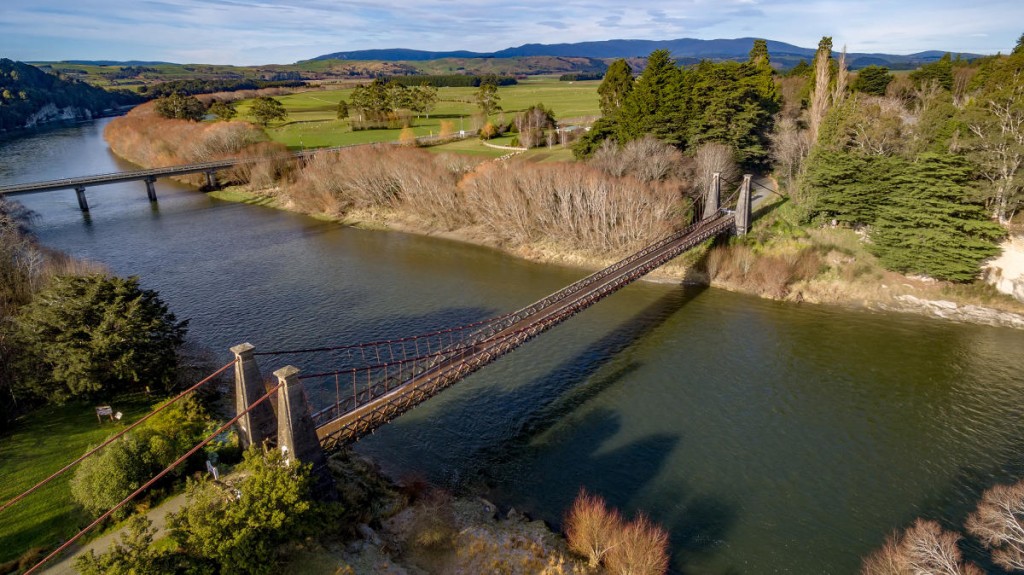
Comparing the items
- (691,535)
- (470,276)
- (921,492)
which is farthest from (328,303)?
(921,492)

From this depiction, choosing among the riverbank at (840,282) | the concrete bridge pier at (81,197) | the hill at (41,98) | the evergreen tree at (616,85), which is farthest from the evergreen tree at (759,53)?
the hill at (41,98)

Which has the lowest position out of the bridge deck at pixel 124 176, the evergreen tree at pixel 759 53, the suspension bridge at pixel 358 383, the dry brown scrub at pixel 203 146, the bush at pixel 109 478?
the bush at pixel 109 478

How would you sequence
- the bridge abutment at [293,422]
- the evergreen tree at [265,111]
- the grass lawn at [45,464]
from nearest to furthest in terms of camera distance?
the bridge abutment at [293,422] → the grass lawn at [45,464] → the evergreen tree at [265,111]

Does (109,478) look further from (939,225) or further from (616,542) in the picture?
(939,225)

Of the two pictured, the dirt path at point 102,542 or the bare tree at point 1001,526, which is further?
the dirt path at point 102,542

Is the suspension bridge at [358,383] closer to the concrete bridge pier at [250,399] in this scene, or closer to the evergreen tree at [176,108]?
the concrete bridge pier at [250,399]

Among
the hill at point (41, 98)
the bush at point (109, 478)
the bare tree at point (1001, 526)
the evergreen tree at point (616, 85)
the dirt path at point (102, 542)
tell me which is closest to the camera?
the bare tree at point (1001, 526)
